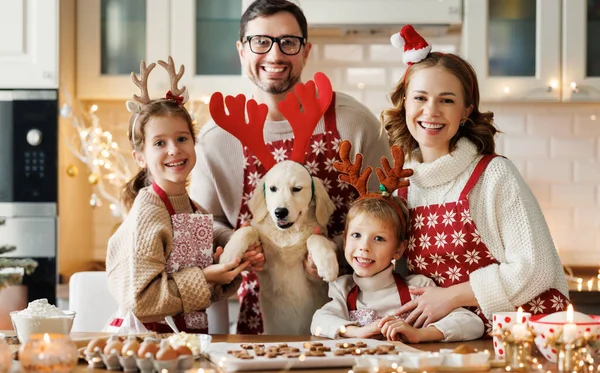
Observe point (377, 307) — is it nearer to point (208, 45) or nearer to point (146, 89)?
point (146, 89)

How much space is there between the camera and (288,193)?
197 centimetres

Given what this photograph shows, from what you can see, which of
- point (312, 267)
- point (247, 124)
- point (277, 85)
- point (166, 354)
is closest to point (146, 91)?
point (247, 124)

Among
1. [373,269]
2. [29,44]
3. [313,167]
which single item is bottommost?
[373,269]

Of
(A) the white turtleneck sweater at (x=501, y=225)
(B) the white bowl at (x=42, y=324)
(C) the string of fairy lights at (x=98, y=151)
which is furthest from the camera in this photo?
(C) the string of fairy lights at (x=98, y=151)

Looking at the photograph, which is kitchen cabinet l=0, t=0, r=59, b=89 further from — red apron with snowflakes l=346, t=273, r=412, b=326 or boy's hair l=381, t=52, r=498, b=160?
red apron with snowflakes l=346, t=273, r=412, b=326

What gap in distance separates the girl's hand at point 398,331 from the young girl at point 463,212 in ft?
0.31

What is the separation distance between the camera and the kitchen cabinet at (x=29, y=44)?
3.13 meters

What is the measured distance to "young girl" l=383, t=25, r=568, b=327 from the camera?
69.9 inches

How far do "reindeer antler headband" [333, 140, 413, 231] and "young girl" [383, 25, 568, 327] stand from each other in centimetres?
6

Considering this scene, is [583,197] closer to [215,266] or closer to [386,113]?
[386,113]

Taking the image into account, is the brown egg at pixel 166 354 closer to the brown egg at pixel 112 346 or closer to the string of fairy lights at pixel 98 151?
the brown egg at pixel 112 346

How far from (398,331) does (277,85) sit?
81 centimetres

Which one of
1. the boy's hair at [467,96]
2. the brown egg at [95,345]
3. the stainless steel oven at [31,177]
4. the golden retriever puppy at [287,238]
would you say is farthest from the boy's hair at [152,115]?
the stainless steel oven at [31,177]

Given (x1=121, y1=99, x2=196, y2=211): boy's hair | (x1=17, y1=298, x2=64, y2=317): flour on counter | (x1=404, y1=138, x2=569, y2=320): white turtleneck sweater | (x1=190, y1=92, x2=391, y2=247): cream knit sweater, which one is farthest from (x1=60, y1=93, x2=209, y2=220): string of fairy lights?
(x1=17, y1=298, x2=64, y2=317): flour on counter
